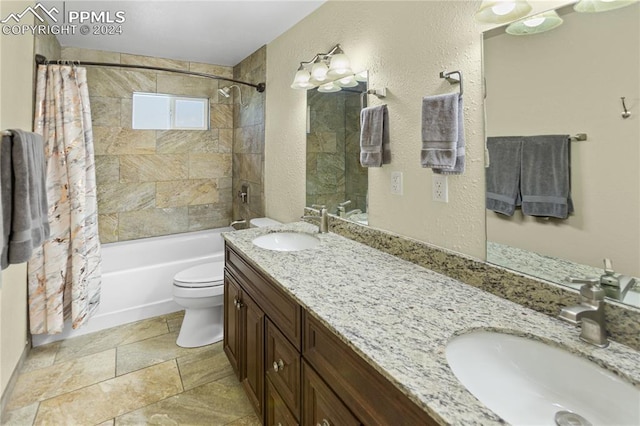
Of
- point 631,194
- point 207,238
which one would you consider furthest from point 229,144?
point 631,194

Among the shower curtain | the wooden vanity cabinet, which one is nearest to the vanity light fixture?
the wooden vanity cabinet

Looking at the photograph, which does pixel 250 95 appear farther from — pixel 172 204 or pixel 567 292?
pixel 567 292

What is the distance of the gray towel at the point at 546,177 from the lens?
1011 millimetres

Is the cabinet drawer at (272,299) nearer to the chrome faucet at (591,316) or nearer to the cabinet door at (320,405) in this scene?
the cabinet door at (320,405)

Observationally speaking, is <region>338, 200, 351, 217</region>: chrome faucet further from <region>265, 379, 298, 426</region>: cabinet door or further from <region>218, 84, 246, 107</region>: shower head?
<region>218, 84, 246, 107</region>: shower head

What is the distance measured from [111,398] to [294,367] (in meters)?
1.30

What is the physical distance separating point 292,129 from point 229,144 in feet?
4.66

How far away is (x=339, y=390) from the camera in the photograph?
0.94 metres

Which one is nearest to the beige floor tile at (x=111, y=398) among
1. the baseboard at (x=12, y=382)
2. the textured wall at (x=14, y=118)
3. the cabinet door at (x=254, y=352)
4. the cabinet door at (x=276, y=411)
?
the baseboard at (x=12, y=382)

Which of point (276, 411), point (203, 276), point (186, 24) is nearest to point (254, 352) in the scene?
point (276, 411)

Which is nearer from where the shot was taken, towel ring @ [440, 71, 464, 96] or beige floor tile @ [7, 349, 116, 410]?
towel ring @ [440, 71, 464, 96]

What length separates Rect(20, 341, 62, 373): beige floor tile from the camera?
2080 millimetres

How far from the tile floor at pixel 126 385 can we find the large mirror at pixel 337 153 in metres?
1.23

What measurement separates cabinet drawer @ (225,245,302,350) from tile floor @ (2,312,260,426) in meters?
0.70
